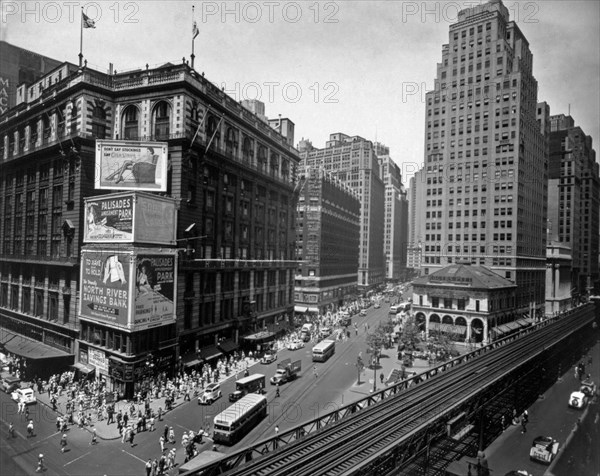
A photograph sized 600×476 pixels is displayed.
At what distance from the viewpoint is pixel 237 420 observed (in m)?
30.1

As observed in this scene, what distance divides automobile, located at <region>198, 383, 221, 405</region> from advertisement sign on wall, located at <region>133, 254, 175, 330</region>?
8564 millimetres

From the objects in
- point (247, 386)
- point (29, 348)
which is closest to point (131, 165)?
point (29, 348)

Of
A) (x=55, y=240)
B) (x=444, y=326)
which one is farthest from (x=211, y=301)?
(x=444, y=326)

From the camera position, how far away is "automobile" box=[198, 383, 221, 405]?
37188 millimetres

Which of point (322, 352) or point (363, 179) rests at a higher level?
point (363, 179)

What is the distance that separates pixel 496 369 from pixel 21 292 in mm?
52273

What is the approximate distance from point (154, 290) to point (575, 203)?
13655 centimetres

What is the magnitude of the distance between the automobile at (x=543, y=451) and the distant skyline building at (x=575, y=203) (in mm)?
113670

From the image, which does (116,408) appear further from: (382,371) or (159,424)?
(382,371)

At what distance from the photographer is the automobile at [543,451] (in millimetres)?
27531

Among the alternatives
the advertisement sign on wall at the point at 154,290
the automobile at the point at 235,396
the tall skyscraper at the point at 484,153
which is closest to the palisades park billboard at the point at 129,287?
the advertisement sign on wall at the point at 154,290

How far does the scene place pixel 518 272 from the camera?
83938 mm

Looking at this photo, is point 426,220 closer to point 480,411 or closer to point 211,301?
point 211,301

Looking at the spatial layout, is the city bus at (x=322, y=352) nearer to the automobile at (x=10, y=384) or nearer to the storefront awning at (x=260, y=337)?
the storefront awning at (x=260, y=337)
